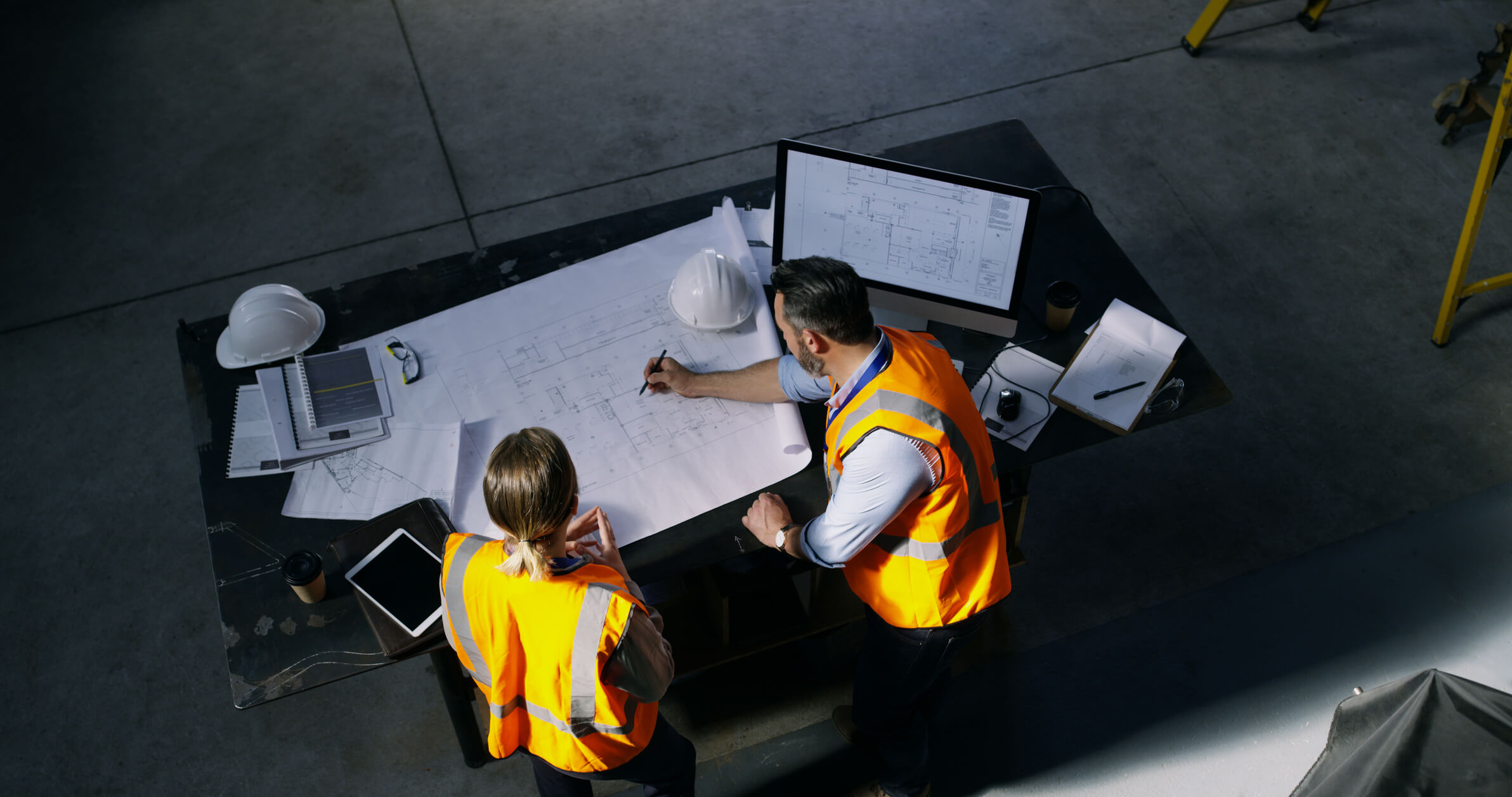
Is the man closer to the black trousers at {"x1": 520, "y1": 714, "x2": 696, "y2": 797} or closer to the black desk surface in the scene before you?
the black desk surface

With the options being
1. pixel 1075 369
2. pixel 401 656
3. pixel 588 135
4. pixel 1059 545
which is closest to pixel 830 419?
pixel 1075 369

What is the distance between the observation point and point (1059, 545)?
3.45 meters

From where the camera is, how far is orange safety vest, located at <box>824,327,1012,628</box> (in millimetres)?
1987

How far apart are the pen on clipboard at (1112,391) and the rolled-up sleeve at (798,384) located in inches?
27.6

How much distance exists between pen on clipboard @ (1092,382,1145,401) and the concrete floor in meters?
1.04

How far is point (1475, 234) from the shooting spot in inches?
146

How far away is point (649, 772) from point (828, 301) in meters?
1.16

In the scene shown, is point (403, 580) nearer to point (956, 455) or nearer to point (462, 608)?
point (462, 608)

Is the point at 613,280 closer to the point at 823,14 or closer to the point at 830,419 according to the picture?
the point at 830,419

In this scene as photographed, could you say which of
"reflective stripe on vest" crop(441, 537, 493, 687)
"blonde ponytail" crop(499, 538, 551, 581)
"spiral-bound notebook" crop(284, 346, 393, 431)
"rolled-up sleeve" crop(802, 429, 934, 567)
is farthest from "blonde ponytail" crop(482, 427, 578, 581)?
"spiral-bound notebook" crop(284, 346, 393, 431)

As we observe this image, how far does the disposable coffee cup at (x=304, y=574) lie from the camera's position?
211 cm

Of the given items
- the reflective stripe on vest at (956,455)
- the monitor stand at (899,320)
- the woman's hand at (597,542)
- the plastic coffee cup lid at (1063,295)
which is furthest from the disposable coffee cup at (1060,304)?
the woman's hand at (597,542)

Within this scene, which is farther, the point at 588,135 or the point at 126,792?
the point at 588,135

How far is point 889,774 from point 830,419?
3.81ft
